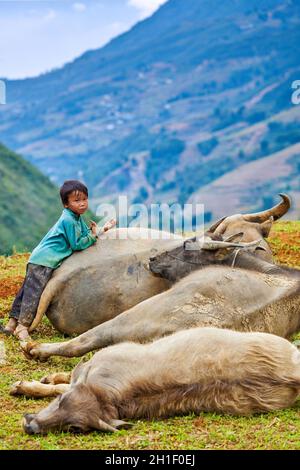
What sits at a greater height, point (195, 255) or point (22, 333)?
point (195, 255)

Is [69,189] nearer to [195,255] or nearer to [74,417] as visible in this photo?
[195,255]

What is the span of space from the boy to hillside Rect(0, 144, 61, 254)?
43312 mm

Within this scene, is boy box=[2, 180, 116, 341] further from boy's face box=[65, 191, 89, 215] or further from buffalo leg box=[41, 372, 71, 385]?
buffalo leg box=[41, 372, 71, 385]

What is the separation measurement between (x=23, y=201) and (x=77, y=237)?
190ft

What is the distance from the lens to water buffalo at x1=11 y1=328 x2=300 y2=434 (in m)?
6.07

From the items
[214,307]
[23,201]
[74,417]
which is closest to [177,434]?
[74,417]

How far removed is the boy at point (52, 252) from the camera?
893cm

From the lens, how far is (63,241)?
912 centimetres

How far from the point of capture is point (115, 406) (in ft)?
20.3

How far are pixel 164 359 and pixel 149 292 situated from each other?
2386mm

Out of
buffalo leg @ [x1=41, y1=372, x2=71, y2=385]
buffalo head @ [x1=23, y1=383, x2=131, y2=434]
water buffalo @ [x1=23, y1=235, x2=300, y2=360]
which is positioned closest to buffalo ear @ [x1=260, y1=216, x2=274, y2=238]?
water buffalo @ [x1=23, y1=235, x2=300, y2=360]
